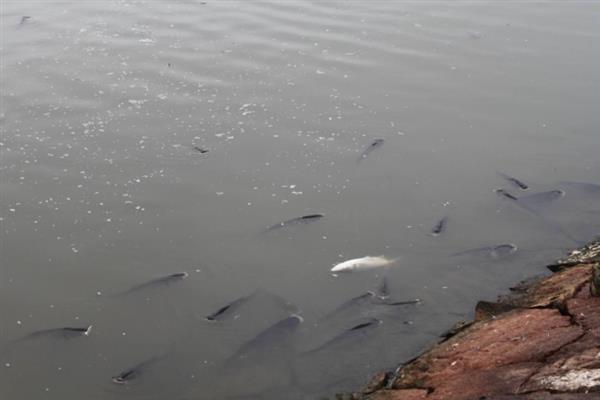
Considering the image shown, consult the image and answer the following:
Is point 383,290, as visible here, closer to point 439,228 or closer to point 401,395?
point 439,228

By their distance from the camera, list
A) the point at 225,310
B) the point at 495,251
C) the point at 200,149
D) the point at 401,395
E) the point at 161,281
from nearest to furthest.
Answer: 1. the point at 401,395
2. the point at 225,310
3. the point at 161,281
4. the point at 495,251
5. the point at 200,149

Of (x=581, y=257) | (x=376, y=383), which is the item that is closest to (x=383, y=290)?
(x=376, y=383)

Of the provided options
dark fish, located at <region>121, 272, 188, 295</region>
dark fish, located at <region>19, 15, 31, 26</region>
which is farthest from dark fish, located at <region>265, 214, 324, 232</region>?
dark fish, located at <region>19, 15, 31, 26</region>

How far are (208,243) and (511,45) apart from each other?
815cm

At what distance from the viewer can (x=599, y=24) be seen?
1515 centimetres

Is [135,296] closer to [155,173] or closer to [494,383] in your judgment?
[155,173]

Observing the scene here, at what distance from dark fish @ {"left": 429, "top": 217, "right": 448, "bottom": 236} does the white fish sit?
2.49ft

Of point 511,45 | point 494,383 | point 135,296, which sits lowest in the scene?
point 135,296

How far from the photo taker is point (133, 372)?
7051mm

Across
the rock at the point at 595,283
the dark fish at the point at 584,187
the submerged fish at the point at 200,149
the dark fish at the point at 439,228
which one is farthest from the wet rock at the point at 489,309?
the submerged fish at the point at 200,149

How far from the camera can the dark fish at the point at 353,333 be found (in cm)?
738

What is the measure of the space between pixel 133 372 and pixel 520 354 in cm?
352

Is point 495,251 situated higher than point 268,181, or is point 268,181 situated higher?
point 268,181

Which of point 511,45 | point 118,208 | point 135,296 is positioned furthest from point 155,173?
point 511,45
